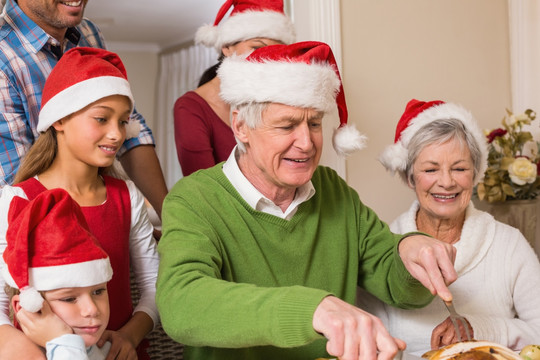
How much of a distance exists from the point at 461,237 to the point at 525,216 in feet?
2.49

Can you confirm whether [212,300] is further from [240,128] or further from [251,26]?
[251,26]

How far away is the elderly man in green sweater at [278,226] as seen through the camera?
3.92ft

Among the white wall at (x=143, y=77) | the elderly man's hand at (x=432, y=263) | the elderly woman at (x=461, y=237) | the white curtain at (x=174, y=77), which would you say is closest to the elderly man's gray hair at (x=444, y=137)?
the elderly woman at (x=461, y=237)

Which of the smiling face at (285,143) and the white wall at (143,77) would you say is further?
the white wall at (143,77)

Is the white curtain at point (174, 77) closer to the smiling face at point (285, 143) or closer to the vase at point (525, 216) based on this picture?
the vase at point (525, 216)

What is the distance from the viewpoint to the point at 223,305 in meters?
1.05

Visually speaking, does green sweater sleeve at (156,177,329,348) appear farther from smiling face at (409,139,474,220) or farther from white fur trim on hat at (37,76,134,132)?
smiling face at (409,139,474,220)

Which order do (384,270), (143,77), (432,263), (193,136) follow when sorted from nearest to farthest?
1. (432,263)
2. (384,270)
3. (193,136)
4. (143,77)

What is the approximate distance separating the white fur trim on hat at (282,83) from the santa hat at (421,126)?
1.51 feet

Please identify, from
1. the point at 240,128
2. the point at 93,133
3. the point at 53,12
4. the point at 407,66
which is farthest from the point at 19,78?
the point at 407,66

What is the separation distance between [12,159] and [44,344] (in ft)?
1.87

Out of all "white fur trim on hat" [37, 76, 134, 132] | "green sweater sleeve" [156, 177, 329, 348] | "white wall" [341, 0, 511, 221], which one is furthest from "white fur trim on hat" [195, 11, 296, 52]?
"green sweater sleeve" [156, 177, 329, 348]

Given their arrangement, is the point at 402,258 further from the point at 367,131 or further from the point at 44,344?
the point at 367,131

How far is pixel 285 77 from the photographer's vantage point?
4.49ft
